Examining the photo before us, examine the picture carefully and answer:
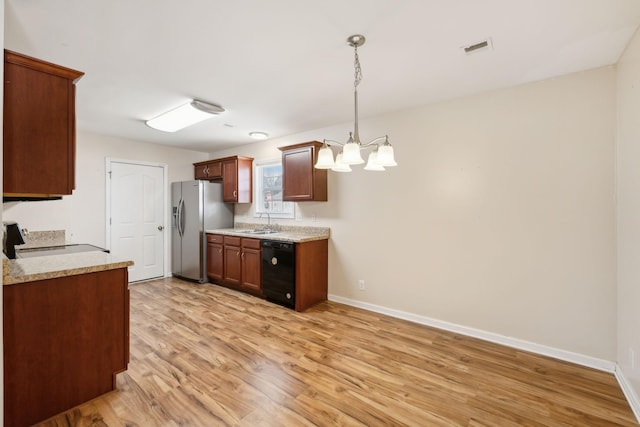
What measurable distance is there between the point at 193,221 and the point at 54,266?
2934 millimetres

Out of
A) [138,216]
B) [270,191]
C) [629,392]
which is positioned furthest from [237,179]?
[629,392]

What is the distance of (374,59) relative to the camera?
85.1 inches

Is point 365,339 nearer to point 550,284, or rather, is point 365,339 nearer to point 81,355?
point 550,284

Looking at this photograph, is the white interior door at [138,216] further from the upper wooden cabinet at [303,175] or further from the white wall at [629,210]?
the white wall at [629,210]

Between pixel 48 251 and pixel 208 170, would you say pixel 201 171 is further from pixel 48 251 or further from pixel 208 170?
pixel 48 251

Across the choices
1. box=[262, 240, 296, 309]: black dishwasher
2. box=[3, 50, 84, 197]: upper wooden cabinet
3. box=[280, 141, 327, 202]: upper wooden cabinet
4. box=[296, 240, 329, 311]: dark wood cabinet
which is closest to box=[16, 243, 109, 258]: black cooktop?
box=[3, 50, 84, 197]: upper wooden cabinet

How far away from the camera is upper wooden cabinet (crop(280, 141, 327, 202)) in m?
3.75

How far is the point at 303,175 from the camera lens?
12.6ft

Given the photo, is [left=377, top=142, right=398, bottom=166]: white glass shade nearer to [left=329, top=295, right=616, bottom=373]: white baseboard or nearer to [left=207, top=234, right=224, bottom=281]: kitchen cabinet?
[left=329, top=295, right=616, bottom=373]: white baseboard

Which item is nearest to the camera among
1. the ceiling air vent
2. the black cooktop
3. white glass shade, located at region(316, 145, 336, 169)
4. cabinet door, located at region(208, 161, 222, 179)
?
the ceiling air vent

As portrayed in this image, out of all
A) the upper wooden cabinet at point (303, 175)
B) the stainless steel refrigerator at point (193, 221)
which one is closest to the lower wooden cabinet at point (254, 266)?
the stainless steel refrigerator at point (193, 221)

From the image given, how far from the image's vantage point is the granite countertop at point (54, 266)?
1624mm

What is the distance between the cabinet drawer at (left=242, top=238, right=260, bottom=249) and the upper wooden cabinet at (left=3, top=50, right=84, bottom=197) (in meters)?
2.36

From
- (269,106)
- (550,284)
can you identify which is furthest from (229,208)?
(550,284)
